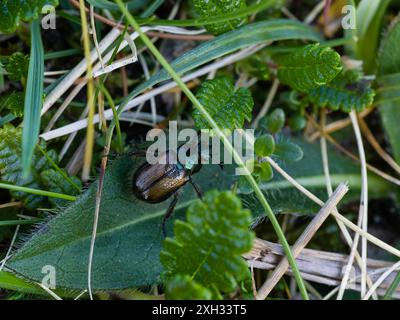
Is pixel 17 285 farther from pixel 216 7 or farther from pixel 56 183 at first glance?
pixel 216 7

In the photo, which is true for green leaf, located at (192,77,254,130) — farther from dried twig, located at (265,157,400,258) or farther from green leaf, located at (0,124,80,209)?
green leaf, located at (0,124,80,209)

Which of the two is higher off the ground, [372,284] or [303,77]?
[303,77]

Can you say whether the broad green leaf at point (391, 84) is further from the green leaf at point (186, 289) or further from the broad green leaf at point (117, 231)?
the green leaf at point (186, 289)

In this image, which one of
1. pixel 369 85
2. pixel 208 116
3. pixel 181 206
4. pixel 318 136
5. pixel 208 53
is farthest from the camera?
pixel 318 136

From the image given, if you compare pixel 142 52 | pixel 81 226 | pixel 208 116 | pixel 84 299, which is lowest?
pixel 84 299

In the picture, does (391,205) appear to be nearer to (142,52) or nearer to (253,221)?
(253,221)

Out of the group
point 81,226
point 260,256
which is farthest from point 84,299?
point 260,256
